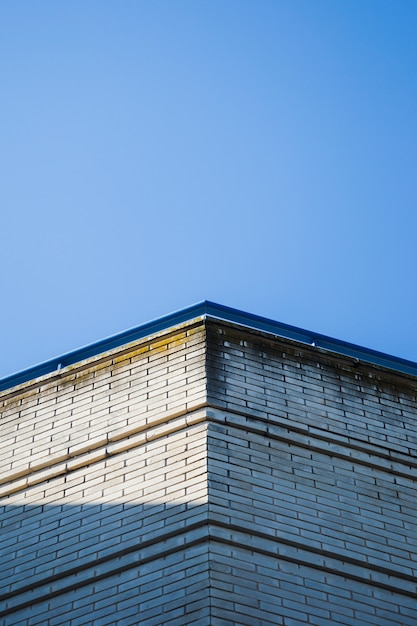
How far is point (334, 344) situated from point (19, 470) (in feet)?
13.9

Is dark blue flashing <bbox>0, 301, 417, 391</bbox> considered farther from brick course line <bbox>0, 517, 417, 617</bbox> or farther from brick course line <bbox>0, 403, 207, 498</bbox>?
brick course line <bbox>0, 517, 417, 617</bbox>

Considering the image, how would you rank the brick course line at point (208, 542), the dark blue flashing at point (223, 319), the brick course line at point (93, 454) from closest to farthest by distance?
the brick course line at point (208, 542)
the brick course line at point (93, 454)
the dark blue flashing at point (223, 319)

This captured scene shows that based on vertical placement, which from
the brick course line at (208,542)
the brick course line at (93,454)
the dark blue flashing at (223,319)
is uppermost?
the dark blue flashing at (223,319)

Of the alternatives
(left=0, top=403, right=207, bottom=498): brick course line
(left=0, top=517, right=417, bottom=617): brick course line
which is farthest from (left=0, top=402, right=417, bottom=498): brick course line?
(left=0, top=517, right=417, bottom=617): brick course line

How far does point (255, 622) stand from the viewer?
11.3 metres

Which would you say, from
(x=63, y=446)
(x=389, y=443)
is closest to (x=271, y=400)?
(x=389, y=443)

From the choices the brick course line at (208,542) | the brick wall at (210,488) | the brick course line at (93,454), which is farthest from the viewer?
the brick course line at (93,454)

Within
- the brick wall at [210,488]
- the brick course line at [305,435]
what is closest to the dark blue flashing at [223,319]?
the brick wall at [210,488]

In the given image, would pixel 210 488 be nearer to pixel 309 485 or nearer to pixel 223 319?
pixel 309 485

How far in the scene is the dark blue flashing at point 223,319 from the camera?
14547mm

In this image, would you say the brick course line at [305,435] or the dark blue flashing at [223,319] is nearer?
the brick course line at [305,435]

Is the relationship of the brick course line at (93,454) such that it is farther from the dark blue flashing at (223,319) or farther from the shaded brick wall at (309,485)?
the dark blue flashing at (223,319)

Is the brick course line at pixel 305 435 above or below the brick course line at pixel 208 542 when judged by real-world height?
above

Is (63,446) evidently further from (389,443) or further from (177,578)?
(389,443)
